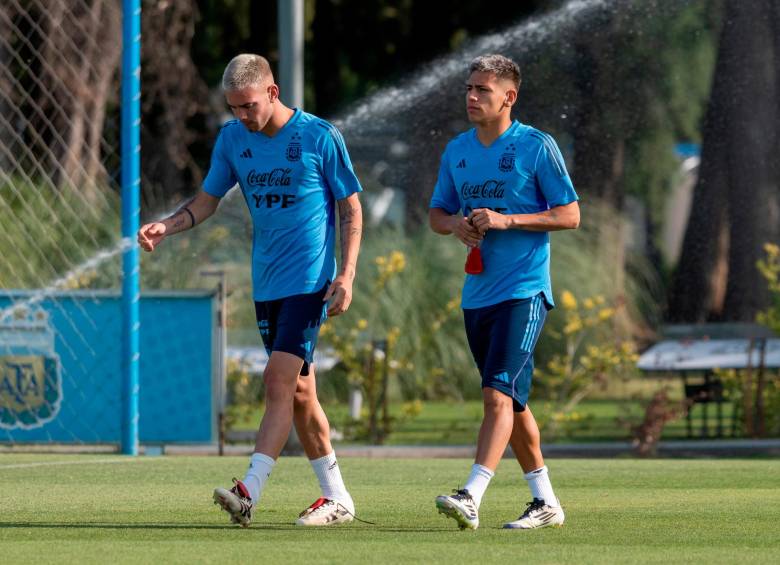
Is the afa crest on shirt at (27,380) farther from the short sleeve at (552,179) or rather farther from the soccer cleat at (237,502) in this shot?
the short sleeve at (552,179)

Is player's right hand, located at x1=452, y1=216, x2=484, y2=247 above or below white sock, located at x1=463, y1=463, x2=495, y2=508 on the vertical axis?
above

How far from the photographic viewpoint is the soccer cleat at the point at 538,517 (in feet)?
21.6

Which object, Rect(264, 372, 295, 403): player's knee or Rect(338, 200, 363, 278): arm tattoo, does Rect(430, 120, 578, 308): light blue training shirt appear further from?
Rect(264, 372, 295, 403): player's knee

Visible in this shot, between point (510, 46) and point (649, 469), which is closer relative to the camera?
point (649, 469)

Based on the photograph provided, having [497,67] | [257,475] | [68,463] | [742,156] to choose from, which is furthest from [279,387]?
[742,156]

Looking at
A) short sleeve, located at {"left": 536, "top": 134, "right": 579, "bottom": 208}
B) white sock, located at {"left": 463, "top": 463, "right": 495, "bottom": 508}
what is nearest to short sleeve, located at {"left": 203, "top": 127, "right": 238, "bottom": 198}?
short sleeve, located at {"left": 536, "top": 134, "right": 579, "bottom": 208}

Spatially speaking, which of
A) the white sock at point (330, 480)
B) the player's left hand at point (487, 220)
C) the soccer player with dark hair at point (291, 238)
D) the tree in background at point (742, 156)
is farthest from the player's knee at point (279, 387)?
the tree in background at point (742, 156)

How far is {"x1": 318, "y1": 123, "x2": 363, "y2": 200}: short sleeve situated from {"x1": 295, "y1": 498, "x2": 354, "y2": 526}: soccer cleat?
1.24 m

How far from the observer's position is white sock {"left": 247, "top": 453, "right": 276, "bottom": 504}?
6480 millimetres

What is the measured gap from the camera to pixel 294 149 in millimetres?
6816

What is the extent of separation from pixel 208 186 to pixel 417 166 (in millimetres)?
12043

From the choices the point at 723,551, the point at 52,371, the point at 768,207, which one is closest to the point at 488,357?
the point at 723,551

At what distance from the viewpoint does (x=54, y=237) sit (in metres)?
14.5

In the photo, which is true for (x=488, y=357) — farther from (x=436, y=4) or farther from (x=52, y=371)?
(x=436, y=4)
